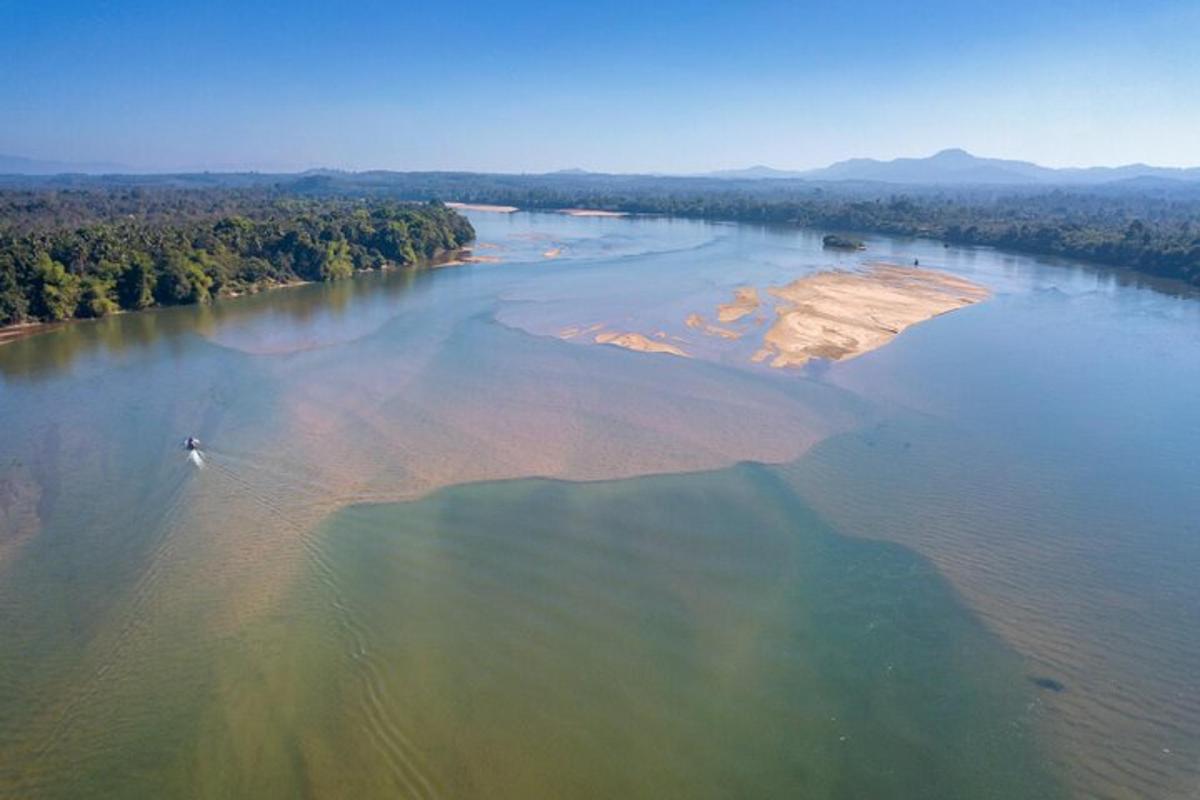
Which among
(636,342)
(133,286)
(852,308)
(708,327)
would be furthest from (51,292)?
(852,308)

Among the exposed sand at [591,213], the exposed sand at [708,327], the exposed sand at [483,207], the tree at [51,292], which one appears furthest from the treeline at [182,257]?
the exposed sand at [483,207]

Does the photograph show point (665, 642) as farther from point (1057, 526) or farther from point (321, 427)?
point (321, 427)

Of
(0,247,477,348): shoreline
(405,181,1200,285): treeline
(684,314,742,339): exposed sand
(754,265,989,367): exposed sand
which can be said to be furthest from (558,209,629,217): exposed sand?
(684,314,742,339): exposed sand

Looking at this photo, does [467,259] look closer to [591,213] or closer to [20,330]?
[20,330]

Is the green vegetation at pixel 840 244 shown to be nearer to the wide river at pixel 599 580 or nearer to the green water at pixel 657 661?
the wide river at pixel 599 580

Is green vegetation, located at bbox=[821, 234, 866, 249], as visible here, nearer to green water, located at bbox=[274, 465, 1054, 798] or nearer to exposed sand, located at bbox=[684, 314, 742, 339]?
exposed sand, located at bbox=[684, 314, 742, 339]

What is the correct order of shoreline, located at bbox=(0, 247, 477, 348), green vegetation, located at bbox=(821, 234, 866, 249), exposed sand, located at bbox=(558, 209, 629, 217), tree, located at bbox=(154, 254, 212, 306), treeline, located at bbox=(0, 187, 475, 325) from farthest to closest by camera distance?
exposed sand, located at bbox=(558, 209, 629, 217) → green vegetation, located at bbox=(821, 234, 866, 249) → tree, located at bbox=(154, 254, 212, 306) → treeline, located at bbox=(0, 187, 475, 325) → shoreline, located at bbox=(0, 247, 477, 348)
